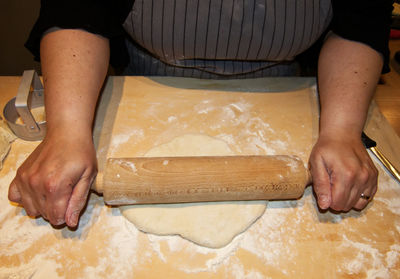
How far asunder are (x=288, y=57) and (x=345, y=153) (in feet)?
2.17

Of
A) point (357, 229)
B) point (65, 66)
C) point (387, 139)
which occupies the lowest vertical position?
point (357, 229)

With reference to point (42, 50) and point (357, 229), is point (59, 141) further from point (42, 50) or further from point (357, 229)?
point (357, 229)

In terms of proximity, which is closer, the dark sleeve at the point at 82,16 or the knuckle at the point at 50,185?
the knuckle at the point at 50,185

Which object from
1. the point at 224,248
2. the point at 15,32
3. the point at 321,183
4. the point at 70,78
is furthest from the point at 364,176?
the point at 15,32

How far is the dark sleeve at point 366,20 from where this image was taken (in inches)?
48.0

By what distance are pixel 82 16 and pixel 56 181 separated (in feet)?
2.52

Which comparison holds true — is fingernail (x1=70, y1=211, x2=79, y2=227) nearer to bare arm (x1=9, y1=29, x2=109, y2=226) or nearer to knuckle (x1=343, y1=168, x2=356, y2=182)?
bare arm (x1=9, y1=29, x2=109, y2=226)

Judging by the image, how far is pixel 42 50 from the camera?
1.19m

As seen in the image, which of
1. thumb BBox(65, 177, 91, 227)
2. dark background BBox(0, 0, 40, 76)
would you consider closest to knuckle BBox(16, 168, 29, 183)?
thumb BBox(65, 177, 91, 227)

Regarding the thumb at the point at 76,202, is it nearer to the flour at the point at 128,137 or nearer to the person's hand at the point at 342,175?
the flour at the point at 128,137

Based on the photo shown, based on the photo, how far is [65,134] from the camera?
3.40 feet

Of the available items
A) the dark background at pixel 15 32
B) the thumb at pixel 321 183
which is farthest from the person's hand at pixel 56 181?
the dark background at pixel 15 32

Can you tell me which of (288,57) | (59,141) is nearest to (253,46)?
(288,57)

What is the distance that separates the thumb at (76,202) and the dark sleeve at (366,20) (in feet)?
4.66
